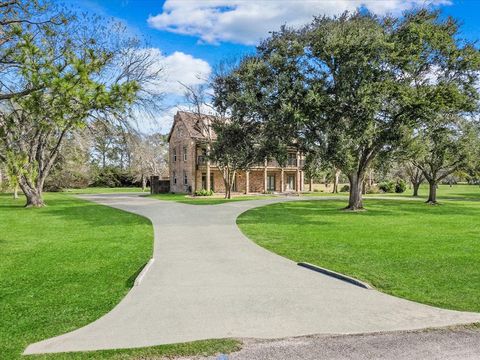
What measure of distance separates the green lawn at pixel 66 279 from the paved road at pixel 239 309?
235 millimetres

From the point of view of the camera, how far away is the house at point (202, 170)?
39.6 m

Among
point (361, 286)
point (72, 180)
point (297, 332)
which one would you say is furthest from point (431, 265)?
point (72, 180)

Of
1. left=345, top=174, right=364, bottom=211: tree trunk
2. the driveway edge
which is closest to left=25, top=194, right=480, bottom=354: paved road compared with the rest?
the driveway edge

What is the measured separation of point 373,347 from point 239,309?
6.28 feet

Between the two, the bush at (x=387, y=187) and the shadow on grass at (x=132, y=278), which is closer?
the shadow on grass at (x=132, y=278)

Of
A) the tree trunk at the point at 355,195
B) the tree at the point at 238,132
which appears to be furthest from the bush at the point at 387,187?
the tree at the point at 238,132

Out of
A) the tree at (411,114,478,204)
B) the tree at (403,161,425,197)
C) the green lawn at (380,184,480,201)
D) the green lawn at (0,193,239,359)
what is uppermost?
the tree at (411,114,478,204)

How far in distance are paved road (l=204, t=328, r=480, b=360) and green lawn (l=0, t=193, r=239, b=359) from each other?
0.38 meters

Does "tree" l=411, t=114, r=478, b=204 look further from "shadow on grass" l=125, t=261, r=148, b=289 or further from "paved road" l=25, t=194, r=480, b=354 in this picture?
"shadow on grass" l=125, t=261, r=148, b=289

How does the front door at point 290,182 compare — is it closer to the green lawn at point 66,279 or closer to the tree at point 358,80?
the tree at point 358,80

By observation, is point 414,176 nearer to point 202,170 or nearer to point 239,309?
point 202,170

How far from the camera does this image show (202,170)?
40094mm

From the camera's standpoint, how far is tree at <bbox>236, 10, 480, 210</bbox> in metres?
17.9

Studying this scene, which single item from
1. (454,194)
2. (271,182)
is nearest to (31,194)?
(271,182)
